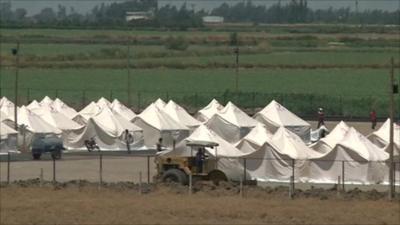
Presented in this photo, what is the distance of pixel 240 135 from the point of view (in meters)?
72.6

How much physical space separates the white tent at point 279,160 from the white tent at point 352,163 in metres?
0.63

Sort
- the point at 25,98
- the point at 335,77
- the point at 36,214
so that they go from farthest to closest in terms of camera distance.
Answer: the point at 335,77, the point at 25,98, the point at 36,214

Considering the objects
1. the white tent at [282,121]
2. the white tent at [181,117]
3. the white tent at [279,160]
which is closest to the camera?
the white tent at [279,160]

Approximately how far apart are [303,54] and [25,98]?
3262 inches

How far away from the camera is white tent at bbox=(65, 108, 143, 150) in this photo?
238 ft

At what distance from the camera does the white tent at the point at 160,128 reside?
241 feet

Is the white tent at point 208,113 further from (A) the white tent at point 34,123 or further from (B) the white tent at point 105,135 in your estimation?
(A) the white tent at point 34,123

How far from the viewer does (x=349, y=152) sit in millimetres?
57312

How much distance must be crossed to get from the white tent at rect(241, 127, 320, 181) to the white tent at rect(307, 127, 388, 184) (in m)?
0.63

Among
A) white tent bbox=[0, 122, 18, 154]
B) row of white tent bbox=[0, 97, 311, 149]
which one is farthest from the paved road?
row of white tent bbox=[0, 97, 311, 149]

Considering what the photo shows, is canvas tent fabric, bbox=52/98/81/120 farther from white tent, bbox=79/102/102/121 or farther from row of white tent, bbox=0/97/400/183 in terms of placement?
white tent, bbox=79/102/102/121

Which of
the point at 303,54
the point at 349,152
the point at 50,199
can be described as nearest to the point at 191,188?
the point at 50,199

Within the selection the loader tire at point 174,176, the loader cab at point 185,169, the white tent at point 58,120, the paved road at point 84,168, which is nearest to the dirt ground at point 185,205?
the loader cab at point 185,169

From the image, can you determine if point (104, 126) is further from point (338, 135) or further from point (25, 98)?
point (25, 98)
